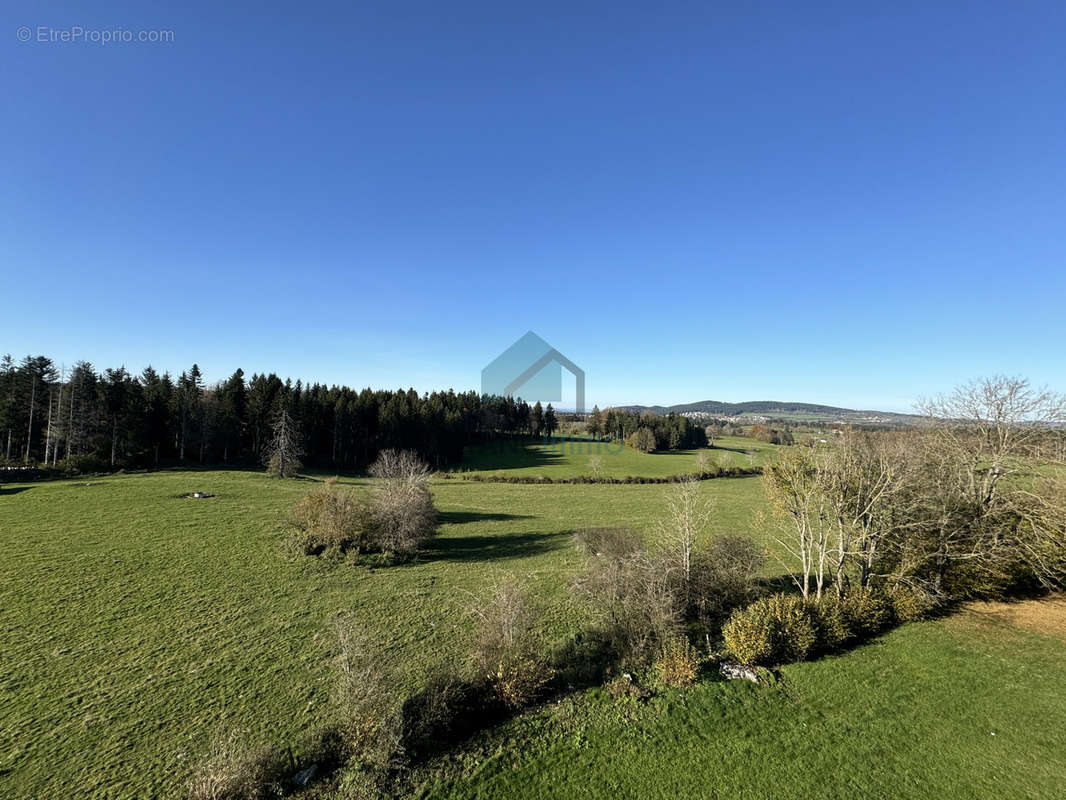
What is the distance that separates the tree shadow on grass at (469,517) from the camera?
37344 millimetres

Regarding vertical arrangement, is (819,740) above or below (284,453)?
below

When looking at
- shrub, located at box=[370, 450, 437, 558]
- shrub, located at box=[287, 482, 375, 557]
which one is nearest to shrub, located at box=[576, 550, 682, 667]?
shrub, located at box=[370, 450, 437, 558]

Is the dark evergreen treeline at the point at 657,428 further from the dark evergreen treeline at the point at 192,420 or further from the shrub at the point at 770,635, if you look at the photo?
the shrub at the point at 770,635

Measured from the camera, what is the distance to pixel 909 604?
17.9m

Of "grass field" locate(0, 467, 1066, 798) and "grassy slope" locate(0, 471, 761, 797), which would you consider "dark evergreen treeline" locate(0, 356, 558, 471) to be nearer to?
"grassy slope" locate(0, 471, 761, 797)

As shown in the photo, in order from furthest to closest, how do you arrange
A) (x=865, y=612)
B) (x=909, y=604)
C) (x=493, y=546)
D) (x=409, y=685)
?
(x=493, y=546), (x=909, y=604), (x=865, y=612), (x=409, y=685)

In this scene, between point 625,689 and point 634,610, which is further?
point 634,610

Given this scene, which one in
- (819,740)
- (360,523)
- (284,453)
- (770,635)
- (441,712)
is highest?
(284,453)

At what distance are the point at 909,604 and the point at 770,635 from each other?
324 inches

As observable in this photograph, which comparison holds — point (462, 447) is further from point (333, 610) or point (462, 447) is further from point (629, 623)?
point (629, 623)

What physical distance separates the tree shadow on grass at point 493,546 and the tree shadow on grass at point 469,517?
4.93 meters

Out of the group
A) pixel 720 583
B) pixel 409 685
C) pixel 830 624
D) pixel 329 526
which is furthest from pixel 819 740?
pixel 329 526

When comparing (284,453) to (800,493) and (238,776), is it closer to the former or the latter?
(238,776)

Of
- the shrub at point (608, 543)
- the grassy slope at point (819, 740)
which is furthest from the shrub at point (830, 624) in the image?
the shrub at point (608, 543)
